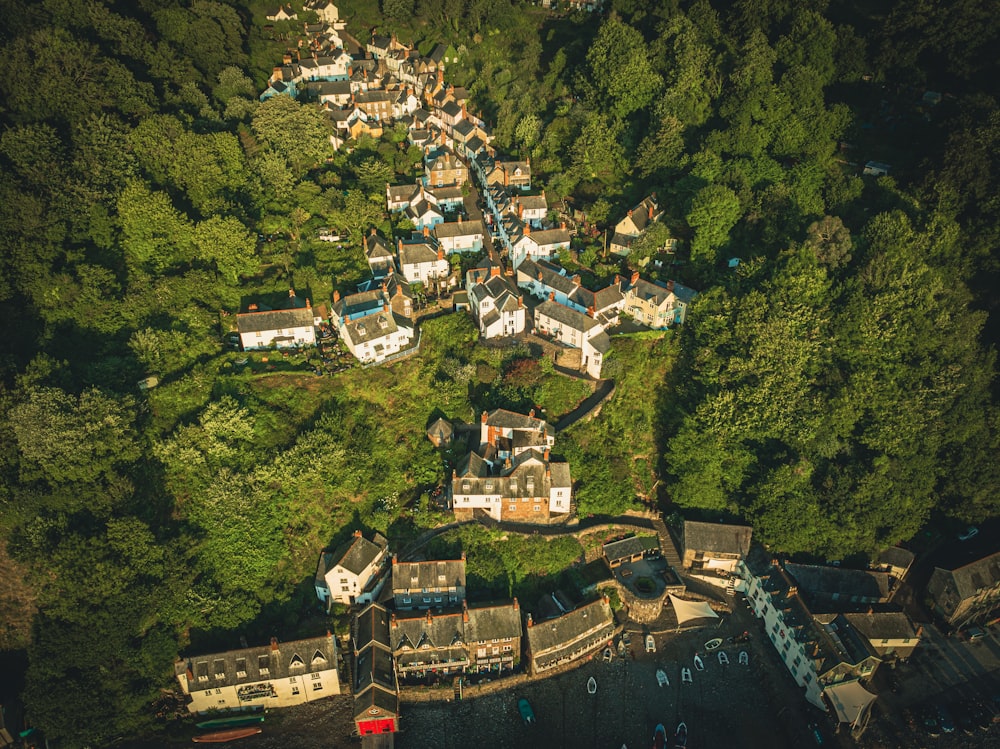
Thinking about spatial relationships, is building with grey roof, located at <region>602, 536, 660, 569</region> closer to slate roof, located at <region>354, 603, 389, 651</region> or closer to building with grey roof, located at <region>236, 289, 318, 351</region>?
slate roof, located at <region>354, 603, 389, 651</region>

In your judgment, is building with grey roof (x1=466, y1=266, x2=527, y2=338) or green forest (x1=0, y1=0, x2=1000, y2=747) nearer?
green forest (x1=0, y1=0, x2=1000, y2=747)

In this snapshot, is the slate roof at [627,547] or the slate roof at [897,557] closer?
the slate roof at [627,547]

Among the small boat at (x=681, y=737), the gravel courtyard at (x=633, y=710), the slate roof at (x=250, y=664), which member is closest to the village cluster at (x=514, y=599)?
the slate roof at (x=250, y=664)

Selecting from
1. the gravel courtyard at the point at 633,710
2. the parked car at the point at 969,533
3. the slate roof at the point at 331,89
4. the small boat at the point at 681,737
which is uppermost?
the slate roof at the point at 331,89

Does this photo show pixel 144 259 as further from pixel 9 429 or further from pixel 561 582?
pixel 561 582

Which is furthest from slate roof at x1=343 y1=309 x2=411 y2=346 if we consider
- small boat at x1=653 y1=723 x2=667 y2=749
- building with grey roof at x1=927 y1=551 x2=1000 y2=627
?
building with grey roof at x1=927 y1=551 x2=1000 y2=627

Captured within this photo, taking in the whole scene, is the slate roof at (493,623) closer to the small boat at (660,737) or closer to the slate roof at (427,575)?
the slate roof at (427,575)

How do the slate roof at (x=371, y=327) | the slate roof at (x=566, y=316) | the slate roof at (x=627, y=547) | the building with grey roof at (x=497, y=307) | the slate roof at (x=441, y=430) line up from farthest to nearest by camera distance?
the building with grey roof at (x=497, y=307) < the slate roof at (x=371, y=327) < the slate roof at (x=566, y=316) < the slate roof at (x=441, y=430) < the slate roof at (x=627, y=547)
